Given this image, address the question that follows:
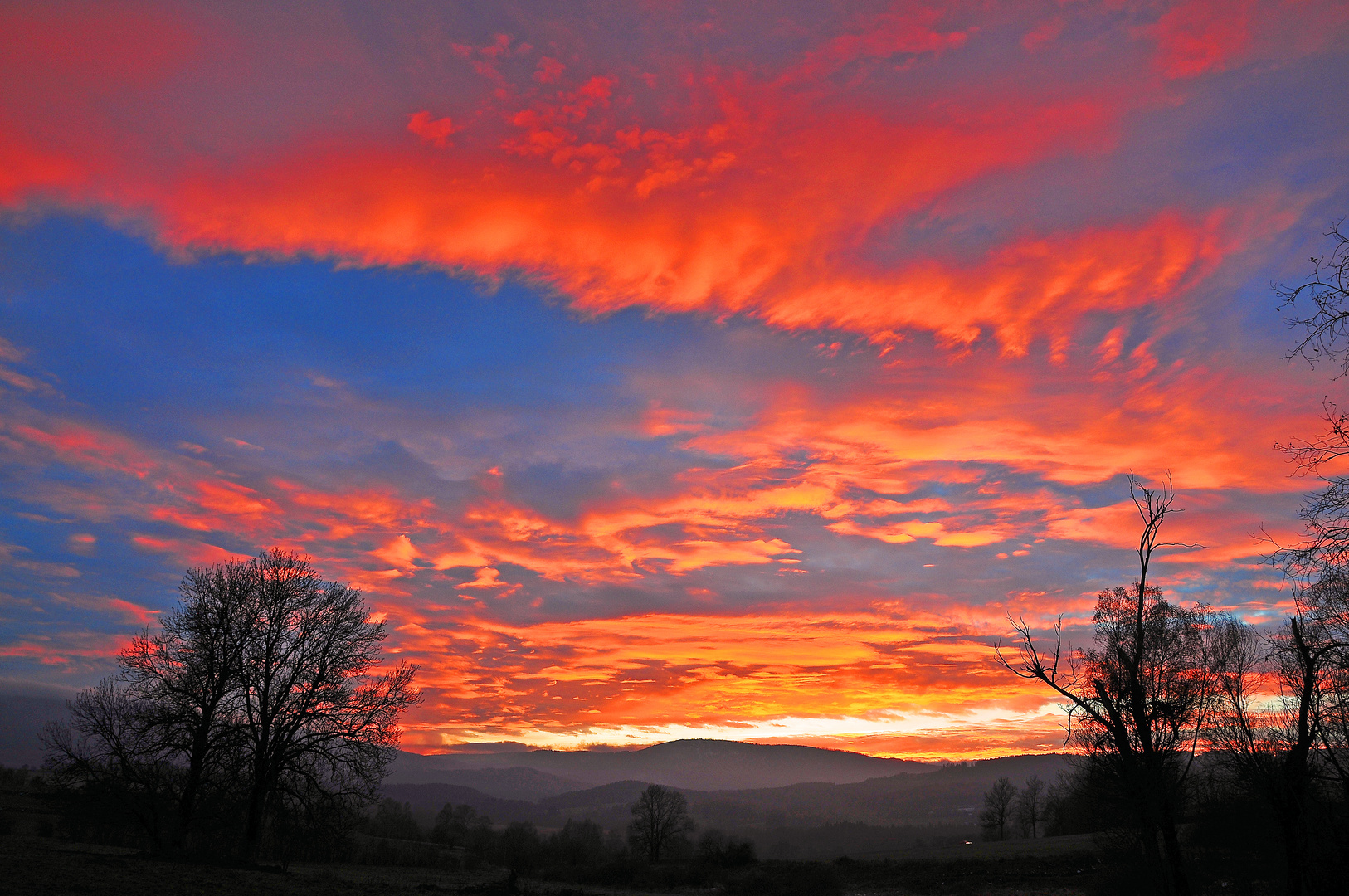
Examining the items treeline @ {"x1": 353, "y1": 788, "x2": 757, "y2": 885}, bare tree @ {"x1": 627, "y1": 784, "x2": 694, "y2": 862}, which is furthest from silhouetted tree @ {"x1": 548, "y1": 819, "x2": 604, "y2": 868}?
bare tree @ {"x1": 627, "y1": 784, "x2": 694, "y2": 862}

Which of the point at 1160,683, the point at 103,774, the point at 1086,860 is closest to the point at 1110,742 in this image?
the point at 1160,683

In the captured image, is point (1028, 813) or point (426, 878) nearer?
point (426, 878)

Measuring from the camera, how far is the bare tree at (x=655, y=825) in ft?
284

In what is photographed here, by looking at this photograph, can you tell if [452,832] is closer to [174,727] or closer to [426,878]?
[426,878]

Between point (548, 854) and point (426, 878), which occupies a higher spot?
point (426, 878)

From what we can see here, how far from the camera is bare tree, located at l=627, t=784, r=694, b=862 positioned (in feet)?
284

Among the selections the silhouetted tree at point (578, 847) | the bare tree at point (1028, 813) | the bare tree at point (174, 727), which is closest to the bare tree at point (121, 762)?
the bare tree at point (174, 727)

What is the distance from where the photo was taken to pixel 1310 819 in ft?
48.2

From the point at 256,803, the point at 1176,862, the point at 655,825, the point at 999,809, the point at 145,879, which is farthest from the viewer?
the point at 999,809

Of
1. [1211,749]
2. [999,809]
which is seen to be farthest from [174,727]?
[999,809]

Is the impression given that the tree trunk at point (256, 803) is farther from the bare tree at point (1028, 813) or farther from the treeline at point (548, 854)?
the bare tree at point (1028, 813)

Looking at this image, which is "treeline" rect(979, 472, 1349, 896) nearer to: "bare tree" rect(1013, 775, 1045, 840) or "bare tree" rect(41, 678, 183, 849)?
"bare tree" rect(41, 678, 183, 849)

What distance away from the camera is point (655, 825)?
8731 cm

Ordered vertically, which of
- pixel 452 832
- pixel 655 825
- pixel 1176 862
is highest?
pixel 1176 862
